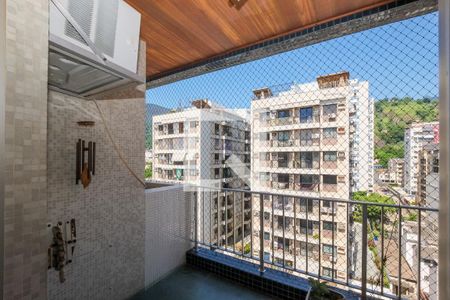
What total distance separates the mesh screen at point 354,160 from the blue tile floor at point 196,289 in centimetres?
33

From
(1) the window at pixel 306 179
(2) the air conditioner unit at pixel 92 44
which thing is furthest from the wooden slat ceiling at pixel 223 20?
(1) the window at pixel 306 179

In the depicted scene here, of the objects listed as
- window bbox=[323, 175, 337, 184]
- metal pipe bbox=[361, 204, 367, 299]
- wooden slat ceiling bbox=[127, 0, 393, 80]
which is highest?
wooden slat ceiling bbox=[127, 0, 393, 80]

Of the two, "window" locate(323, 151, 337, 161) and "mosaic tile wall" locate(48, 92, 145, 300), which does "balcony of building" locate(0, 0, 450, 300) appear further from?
"window" locate(323, 151, 337, 161)

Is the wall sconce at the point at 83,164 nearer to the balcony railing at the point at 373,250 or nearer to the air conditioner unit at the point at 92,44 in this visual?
the air conditioner unit at the point at 92,44

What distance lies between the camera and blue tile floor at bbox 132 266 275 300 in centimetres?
205

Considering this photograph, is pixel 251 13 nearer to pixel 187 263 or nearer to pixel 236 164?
pixel 187 263

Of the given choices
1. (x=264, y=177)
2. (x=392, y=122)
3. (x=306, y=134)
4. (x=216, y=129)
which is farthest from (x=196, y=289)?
(x=306, y=134)

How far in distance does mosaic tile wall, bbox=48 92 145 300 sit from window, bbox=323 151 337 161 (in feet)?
11.1

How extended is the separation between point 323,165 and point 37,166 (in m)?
4.84

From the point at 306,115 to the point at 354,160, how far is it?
89.4 inches

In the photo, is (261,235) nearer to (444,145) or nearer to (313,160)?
(444,145)

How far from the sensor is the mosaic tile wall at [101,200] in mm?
1481

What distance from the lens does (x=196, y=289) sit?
2.16 metres

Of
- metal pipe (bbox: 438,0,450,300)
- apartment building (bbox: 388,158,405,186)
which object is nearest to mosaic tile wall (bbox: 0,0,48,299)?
metal pipe (bbox: 438,0,450,300)
